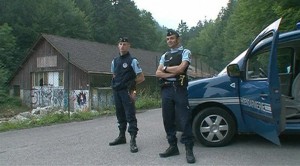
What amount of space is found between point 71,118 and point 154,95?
6.80m

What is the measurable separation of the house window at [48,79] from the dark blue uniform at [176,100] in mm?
28741

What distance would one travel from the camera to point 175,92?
19.6 feet

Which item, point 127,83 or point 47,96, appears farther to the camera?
point 47,96

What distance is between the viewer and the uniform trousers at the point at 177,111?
586 centimetres

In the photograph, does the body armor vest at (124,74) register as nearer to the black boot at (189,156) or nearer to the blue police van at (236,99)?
the blue police van at (236,99)

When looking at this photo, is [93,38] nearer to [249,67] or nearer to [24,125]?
[24,125]

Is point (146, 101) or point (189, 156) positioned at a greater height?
point (146, 101)

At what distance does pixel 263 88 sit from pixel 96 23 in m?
63.8

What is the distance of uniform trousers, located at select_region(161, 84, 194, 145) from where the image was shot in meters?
5.86

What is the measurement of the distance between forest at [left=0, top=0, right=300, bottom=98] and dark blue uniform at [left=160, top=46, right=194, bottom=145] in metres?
11.8

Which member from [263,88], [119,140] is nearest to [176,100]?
[263,88]

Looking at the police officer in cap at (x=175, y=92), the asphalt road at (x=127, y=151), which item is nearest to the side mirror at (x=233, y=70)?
the police officer in cap at (x=175, y=92)

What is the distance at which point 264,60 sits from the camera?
21.5 feet

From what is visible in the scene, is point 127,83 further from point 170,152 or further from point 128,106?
point 170,152
